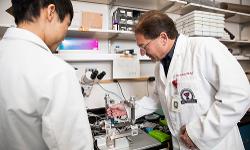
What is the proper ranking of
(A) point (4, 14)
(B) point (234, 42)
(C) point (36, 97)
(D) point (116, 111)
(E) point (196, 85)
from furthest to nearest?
1. (B) point (234, 42)
2. (A) point (4, 14)
3. (D) point (116, 111)
4. (E) point (196, 85)
5. (C) point (36, 97)

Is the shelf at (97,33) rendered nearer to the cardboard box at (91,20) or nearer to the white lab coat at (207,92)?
the cardboard box at (91,20)

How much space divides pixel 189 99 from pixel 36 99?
0.85 m

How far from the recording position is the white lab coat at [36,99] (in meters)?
0.59

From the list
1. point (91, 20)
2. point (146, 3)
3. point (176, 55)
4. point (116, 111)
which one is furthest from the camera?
point (146, 3)

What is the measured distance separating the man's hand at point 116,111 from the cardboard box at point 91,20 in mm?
732

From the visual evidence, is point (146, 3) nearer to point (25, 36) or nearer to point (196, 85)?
point (196, 85)

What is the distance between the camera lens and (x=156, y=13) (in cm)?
127

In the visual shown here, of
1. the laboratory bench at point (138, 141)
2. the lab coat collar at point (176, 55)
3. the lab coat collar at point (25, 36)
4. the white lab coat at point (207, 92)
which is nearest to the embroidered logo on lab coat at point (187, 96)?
the white lab coat at point (207, 92)

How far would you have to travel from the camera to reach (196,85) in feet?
3.61

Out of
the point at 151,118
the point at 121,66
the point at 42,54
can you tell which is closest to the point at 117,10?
the point at 121,66

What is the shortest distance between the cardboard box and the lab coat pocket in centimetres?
94

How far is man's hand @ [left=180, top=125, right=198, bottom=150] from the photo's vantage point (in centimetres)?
110

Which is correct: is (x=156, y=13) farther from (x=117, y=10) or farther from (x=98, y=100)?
(x=98, y=100)

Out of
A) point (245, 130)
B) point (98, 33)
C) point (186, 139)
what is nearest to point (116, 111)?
point (186, 139)
